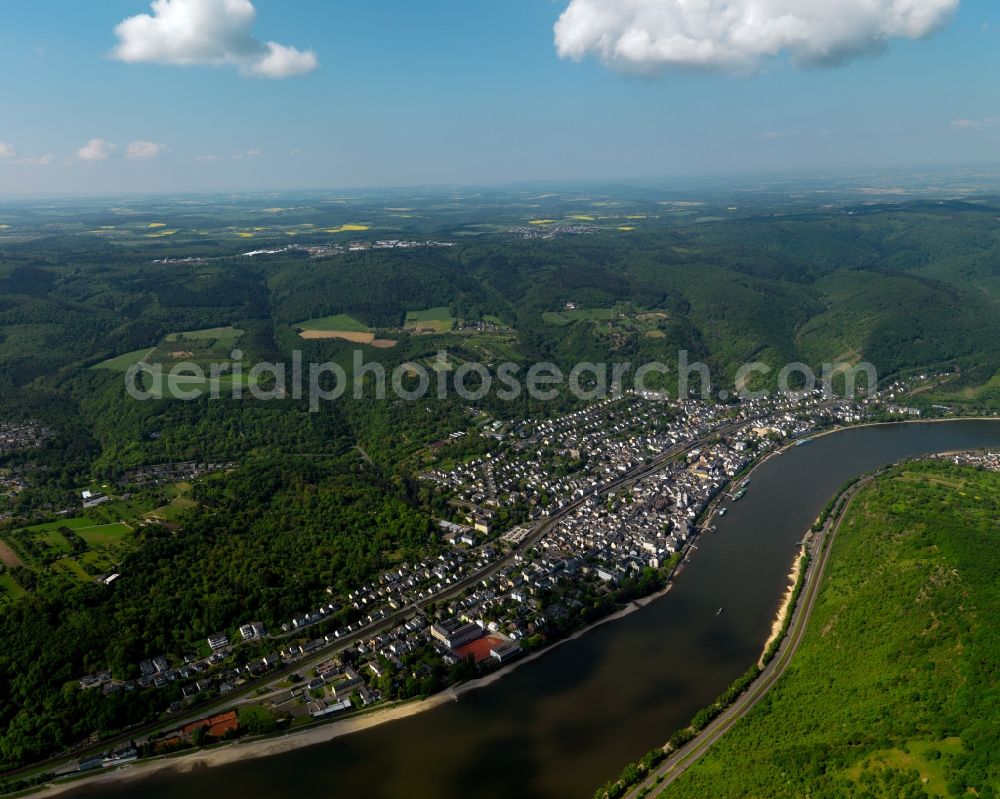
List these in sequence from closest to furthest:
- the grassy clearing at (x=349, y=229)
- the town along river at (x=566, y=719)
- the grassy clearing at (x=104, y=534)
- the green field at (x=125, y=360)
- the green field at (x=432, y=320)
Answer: the town along river at (x=566, y=719)
the grassy clearing at (x=104, y=534)
the green field at (x=125, y=360)
the green field at (x=432, y=320)
the grassy clearing at (x=349, y=229)

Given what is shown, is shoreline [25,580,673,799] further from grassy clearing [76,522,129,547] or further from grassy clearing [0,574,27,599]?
grassy clearing [76,522,129,547]

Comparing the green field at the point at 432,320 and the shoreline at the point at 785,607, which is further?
the green field at the point at 432,320

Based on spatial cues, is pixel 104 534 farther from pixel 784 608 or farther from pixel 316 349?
pixel 316 349

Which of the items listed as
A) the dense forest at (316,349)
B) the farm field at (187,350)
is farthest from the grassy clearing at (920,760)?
the farm field at (187,350)

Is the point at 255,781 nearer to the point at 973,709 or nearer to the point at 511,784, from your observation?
the point at 511,784

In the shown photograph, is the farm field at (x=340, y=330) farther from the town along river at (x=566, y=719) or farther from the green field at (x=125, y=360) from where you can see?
the town along river at (x=566, y=719)

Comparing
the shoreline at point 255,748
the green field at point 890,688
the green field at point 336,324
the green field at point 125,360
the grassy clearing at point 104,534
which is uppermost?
the green field at point 336,324

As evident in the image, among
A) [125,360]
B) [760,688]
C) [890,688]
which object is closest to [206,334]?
[125,360]

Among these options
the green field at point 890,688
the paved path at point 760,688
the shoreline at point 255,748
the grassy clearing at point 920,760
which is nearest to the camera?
the grassy clearing at point 920,760
